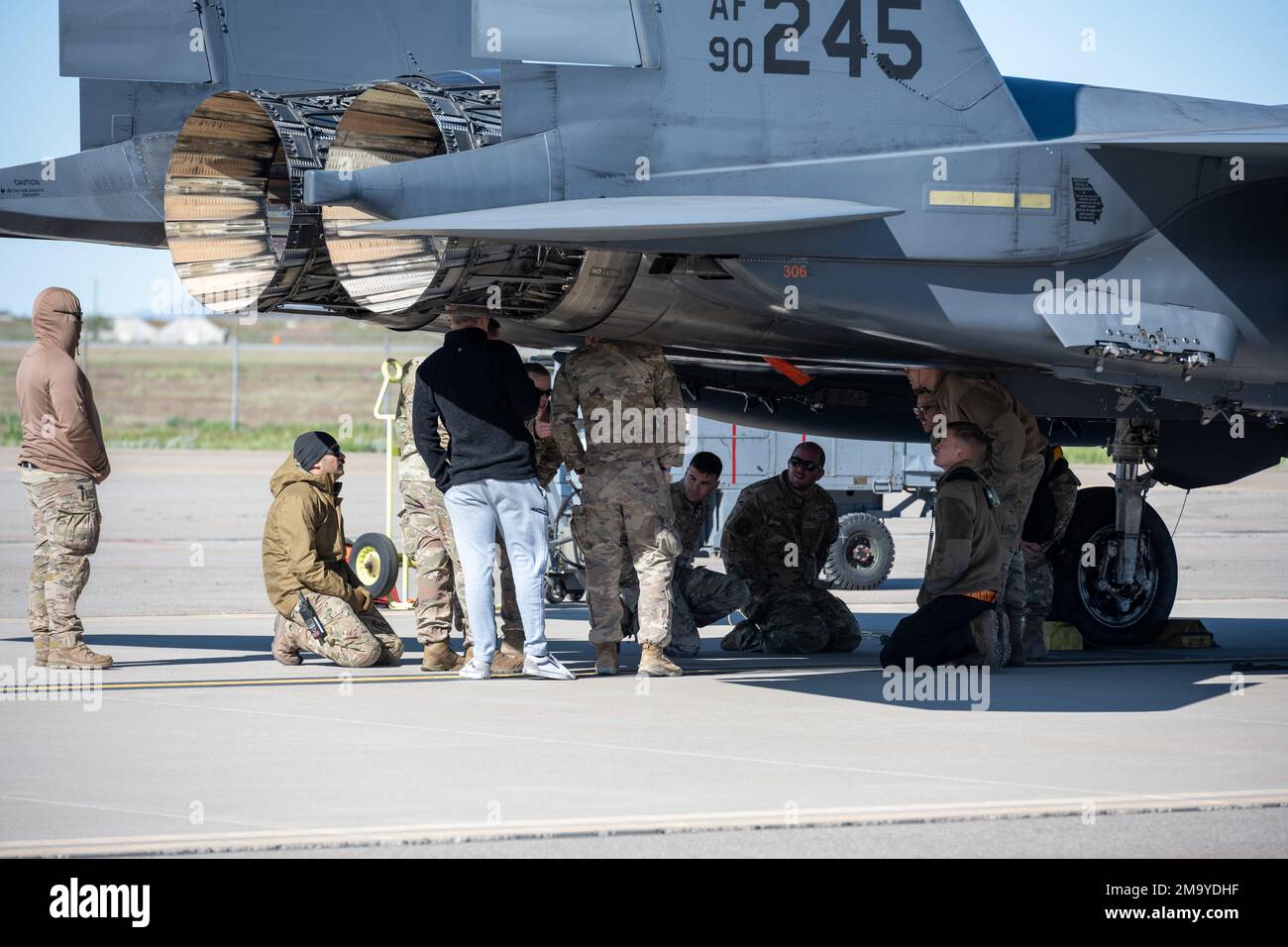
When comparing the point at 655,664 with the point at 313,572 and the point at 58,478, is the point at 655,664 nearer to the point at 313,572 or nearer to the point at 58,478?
the point at 313,572

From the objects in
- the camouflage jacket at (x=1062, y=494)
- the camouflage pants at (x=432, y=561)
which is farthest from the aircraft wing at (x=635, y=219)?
the camouflage jacket at (x=1062, y=494)

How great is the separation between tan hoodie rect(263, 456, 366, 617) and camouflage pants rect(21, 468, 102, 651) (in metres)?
1.03

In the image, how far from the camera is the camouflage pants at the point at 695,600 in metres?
11.1

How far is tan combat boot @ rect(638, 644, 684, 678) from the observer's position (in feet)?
31.2

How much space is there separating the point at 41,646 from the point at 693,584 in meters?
4.23

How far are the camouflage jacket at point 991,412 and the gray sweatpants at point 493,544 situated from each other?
2.80 meters

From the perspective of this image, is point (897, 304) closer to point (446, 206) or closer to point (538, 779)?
point (446, 206)

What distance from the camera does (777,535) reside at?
38.0 ft

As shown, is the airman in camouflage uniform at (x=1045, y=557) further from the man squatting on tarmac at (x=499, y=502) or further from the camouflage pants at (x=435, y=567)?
the camouflage pants at (x=435, y=567)

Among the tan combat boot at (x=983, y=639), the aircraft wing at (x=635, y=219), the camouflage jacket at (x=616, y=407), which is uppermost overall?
the aircraft wing at (x=635, y=219)

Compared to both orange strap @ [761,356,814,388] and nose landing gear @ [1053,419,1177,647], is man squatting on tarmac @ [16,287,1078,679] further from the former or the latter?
nose landing gear @ [1053,419,1177,647]

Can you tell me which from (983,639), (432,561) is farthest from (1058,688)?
(432,561)
